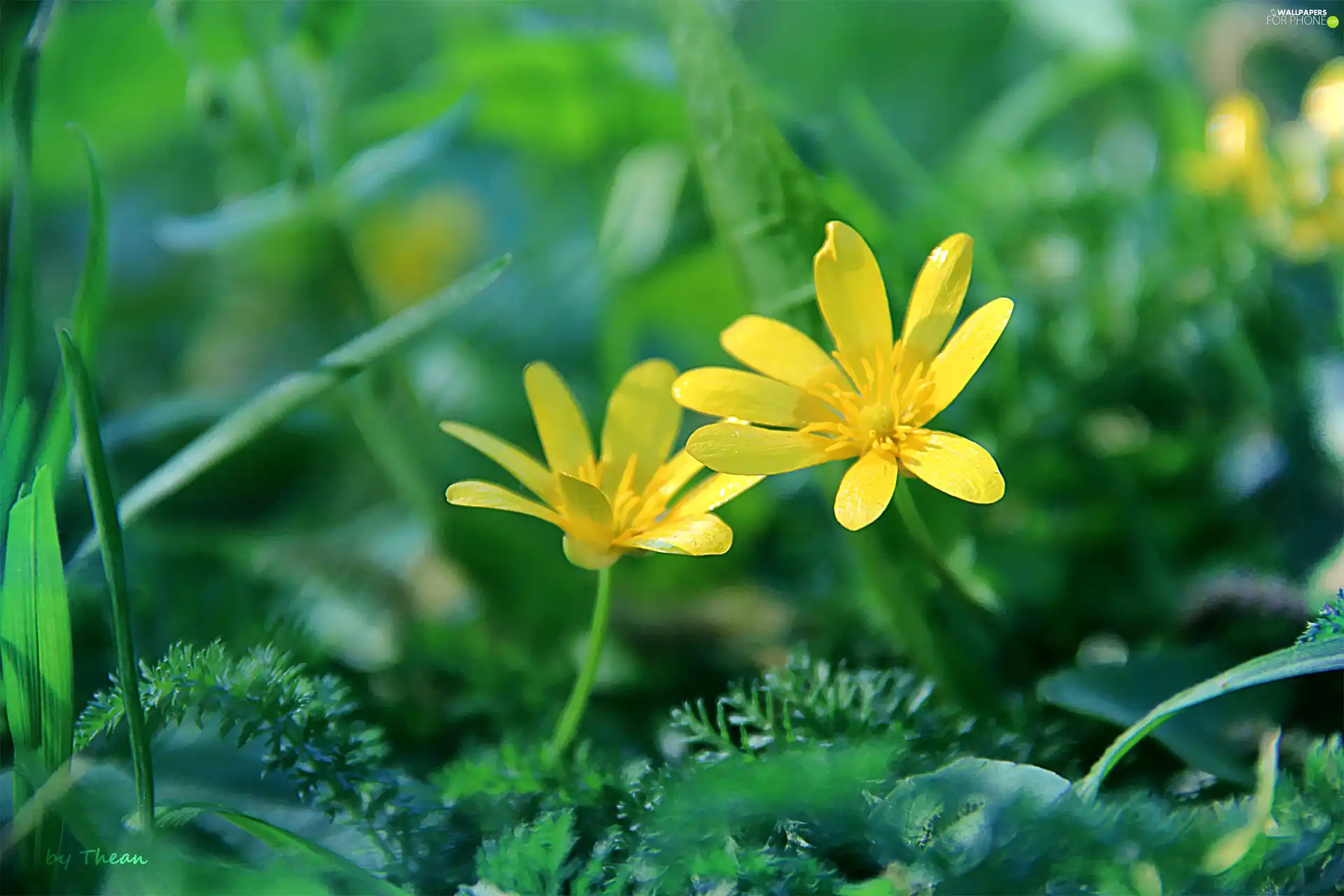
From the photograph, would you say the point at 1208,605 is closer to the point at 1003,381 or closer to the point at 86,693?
the point at 1003,381

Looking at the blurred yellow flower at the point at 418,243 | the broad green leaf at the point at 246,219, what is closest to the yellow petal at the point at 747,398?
the broad green leaf at the point at 246,219

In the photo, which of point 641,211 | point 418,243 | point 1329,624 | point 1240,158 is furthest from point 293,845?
point 418,243

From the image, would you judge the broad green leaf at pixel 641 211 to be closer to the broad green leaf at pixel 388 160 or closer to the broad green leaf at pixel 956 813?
the broad green leaf at pixel 388 160

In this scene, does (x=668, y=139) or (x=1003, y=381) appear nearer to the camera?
(x=1003, y=381)

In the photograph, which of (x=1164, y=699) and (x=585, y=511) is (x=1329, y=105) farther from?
(x=585, y=511)

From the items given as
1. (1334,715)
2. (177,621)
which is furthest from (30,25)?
(1334,715)

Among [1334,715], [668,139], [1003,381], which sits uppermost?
[668,139]
